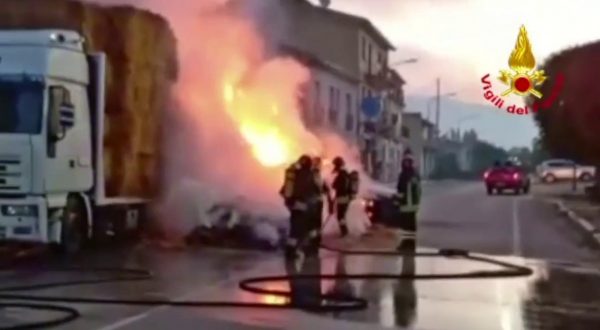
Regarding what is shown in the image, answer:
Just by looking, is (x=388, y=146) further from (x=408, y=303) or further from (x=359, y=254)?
(x=408, y=303)

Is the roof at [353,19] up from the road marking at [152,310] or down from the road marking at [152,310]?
up

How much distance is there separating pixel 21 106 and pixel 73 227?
2.23m

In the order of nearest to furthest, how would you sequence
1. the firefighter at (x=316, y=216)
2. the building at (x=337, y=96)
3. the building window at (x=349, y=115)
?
the firefighter at (x=316, y=216), the building at (x=337, y=96), the building window at (x=349, y=115)

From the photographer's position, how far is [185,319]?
1166 centimetres

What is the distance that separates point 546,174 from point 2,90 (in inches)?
2889

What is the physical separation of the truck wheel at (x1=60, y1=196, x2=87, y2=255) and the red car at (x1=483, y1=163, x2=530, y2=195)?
147ft

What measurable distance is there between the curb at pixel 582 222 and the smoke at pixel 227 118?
5933 mm

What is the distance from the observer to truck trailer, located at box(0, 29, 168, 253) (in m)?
18.3

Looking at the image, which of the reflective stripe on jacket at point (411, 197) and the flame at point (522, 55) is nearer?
the reflective stripe on jacket at point (411, 197)

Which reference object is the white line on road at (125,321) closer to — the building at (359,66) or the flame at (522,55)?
the flame at (522,55)

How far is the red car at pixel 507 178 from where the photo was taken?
62.8 metres

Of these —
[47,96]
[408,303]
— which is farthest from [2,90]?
[408,303]

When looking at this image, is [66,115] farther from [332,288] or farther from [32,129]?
[332,288]

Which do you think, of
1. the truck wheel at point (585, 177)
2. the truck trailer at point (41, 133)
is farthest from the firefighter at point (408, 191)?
the truck wheel at point (585, 177)
